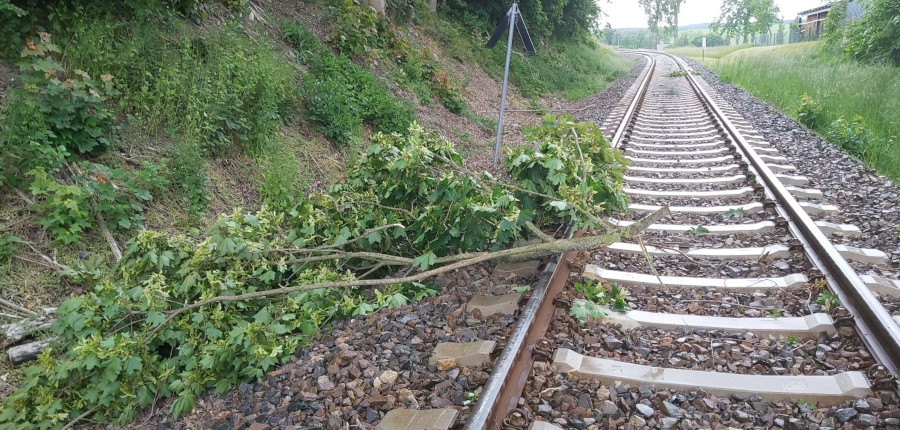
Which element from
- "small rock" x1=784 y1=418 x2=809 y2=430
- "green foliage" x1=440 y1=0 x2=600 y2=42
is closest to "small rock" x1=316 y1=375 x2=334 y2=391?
"small rock" x1=784 y1=418 x2=809 y2=430

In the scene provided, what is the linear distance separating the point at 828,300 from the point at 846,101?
8586 mm

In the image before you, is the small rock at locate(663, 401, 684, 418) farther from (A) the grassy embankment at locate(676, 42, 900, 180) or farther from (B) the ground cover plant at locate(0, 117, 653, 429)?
(A) the grassy embankment at locate(676, 42, 900, 180)

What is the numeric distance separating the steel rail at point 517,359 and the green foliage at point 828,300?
1.35 m

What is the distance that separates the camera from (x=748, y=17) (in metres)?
65.1

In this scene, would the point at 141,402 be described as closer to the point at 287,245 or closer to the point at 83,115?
the point at 287,245

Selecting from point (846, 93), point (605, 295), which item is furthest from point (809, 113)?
point (605, 295)

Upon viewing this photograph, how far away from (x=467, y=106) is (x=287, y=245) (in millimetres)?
7599

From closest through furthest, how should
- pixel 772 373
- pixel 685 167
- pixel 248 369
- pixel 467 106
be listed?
1. pixel 772 373
2. pixel 248 369
3. pixel 685 167
4. pixel 467 106

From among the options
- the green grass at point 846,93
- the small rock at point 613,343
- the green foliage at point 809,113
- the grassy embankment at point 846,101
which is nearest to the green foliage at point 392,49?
the green foliage at point 809,113

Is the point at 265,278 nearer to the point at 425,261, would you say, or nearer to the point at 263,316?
the point at 263,316

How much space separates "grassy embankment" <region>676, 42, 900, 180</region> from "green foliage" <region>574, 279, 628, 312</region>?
468 centimetres

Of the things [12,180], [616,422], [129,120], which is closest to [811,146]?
[616,422]

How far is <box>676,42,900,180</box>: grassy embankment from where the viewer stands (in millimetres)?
6969

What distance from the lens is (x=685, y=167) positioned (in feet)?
20.9
